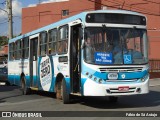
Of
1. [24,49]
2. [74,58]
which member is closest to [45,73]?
[74,58]

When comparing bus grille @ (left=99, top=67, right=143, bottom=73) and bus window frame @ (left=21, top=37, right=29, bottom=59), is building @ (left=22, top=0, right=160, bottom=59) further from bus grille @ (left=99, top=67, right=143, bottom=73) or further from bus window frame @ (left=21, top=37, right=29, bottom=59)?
bus grille @ (left=99, top=67, right=143, bottom=73)

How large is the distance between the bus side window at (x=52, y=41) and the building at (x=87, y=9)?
83.7ft

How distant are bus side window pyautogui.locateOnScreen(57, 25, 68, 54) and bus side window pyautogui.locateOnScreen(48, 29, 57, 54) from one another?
50 centimetres

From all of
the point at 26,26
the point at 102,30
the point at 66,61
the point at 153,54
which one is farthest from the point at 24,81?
Result: the point at 26,26

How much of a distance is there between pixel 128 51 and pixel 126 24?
939mm

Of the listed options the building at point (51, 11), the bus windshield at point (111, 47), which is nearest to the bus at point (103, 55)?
the bus windshield at point (111, 47)

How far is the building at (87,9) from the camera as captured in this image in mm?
47719

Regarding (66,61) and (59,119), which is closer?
(59,119)

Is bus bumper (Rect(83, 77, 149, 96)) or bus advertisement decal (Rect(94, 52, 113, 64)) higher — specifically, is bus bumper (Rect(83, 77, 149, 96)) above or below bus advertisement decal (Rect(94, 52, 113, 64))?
below

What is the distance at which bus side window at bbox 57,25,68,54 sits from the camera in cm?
1455

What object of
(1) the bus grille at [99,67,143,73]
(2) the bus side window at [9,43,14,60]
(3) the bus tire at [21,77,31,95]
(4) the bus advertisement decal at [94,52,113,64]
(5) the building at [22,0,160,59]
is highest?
(5) the building at [22,0,160,59]

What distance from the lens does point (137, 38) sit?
534 inches

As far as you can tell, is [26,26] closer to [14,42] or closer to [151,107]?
[14,42]

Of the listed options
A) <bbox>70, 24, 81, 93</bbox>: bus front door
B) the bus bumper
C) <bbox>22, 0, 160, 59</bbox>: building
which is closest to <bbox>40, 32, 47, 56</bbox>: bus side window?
<bbox>70, 24, 81, 93</bbox>: bus front door
